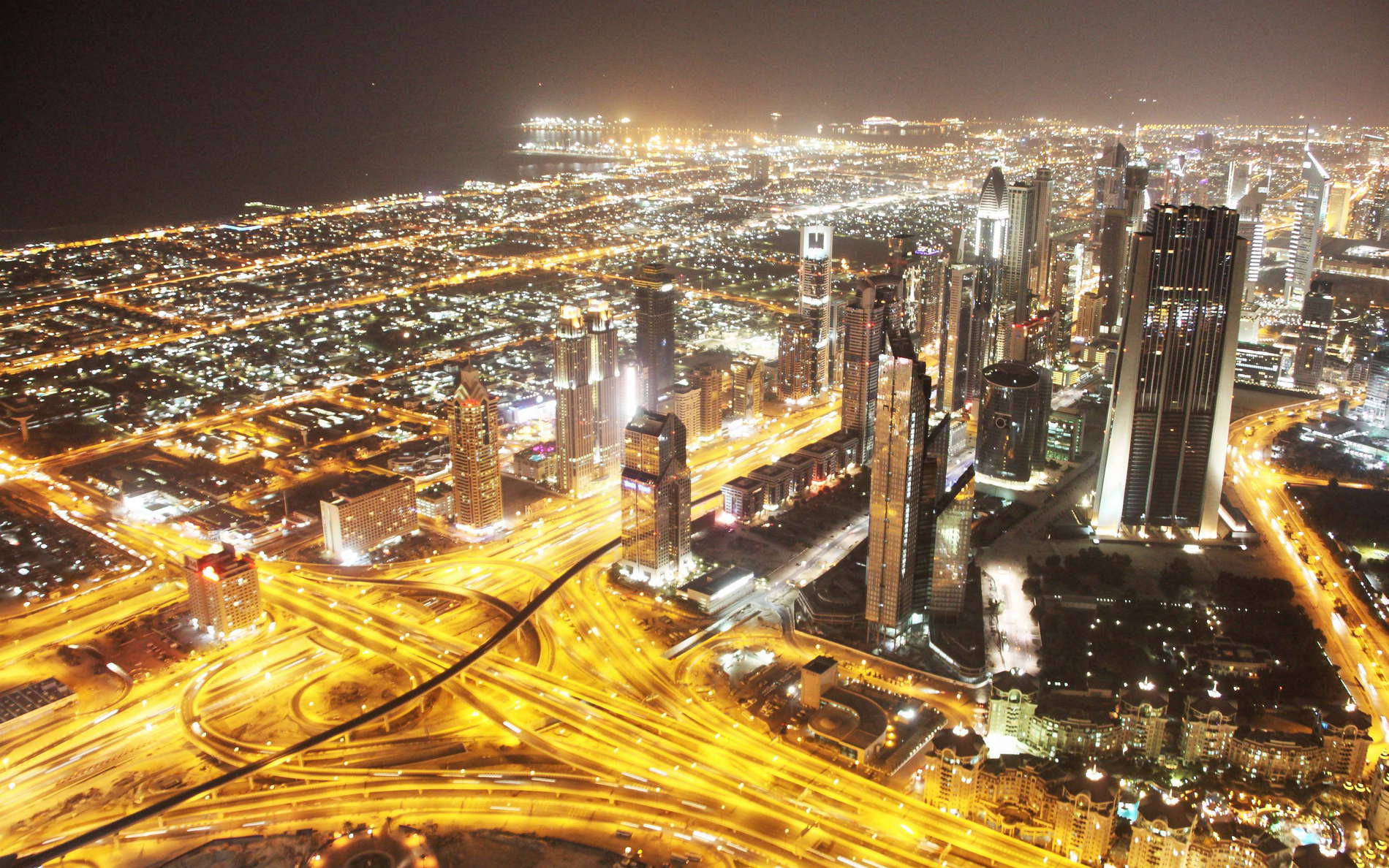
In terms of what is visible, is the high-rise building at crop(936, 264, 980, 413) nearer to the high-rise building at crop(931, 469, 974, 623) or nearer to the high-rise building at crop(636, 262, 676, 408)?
the high-rise building at crop(636, 262, 676, 408)

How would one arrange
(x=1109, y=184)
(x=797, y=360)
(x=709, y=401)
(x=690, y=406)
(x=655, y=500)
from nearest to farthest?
1. (x=655, y=500)
2. (x=690, y=406)
3. (x=709, y=401)
4. (x=797, y=360)
5. (x=1109, y=184)

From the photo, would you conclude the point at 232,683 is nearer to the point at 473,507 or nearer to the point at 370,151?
the point at 473,507

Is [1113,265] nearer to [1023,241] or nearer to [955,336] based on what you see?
[1023,241]

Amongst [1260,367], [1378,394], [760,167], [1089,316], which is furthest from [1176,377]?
[760,167]

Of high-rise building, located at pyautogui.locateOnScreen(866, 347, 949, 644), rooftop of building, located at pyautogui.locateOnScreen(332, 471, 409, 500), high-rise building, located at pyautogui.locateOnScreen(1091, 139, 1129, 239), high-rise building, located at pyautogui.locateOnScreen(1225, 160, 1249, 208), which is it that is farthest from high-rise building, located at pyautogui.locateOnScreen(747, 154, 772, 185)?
high-rise building, located at pyautogui.locateOnScreen(866, 347, 949, 644)

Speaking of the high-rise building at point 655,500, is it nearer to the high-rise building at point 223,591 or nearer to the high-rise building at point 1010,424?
the high-rise building at point 223,591

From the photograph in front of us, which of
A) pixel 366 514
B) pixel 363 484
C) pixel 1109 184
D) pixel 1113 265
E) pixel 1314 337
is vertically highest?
pixel 1109 184

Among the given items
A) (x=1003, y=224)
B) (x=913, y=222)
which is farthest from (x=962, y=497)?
(x=913, y=222)
